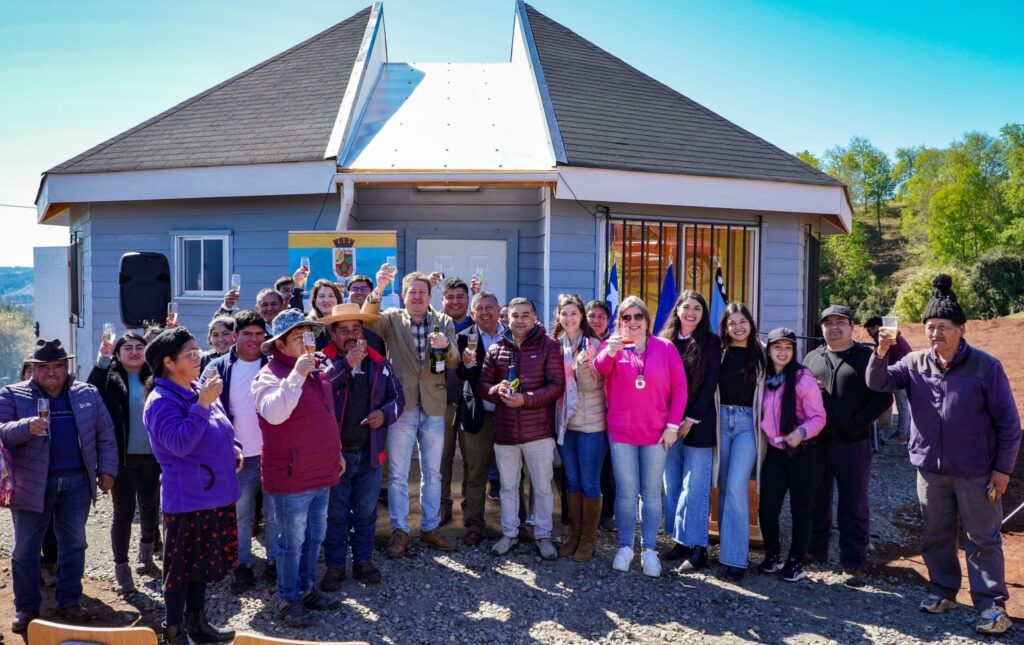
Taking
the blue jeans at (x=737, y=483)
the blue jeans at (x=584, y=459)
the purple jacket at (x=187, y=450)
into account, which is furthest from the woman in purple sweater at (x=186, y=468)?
the blue jeans at (x=737, y=483)

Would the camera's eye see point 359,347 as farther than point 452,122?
No

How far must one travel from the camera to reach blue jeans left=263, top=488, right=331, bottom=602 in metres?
3.95

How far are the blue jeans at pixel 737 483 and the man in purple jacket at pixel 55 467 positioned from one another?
3.97 m

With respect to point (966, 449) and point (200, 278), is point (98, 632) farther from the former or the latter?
point (200, 278)

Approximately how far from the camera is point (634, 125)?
9.74m

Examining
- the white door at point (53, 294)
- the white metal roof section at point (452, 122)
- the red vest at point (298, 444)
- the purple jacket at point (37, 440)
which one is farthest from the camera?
the white door at point (53, 294)

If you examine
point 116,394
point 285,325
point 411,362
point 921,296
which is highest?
point 921,296

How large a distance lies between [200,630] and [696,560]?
3.19m

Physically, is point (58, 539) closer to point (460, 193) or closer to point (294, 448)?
point (294, 448)

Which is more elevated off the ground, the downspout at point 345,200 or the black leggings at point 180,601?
the downspout at point 345,200

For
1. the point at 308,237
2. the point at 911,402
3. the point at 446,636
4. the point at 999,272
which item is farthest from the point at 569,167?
the point at 999,272

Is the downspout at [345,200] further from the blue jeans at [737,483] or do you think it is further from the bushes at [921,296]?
the bushes at [921,296]

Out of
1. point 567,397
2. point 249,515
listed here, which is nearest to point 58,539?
point 249,515

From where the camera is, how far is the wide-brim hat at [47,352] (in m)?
4.06
